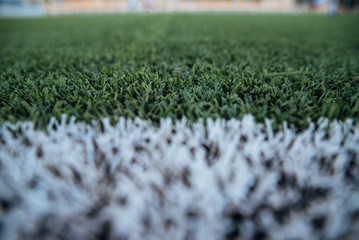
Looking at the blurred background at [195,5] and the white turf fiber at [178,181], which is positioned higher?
the blurred background at [195,5]

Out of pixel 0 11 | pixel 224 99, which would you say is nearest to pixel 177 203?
pixel 224 99

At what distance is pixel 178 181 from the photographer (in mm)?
742

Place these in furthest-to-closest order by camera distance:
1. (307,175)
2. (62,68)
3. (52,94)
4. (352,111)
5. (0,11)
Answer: (0,11), (62,68), (52,94), (352,111), (307,175)

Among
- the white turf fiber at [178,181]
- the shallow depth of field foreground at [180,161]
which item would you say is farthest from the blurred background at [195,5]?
the white turf fiber at [178,181]

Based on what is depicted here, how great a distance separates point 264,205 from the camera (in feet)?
2.24

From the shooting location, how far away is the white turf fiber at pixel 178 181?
2.05 feet

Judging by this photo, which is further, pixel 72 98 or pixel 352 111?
pixel 72 98

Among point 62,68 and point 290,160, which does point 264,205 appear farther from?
point 62,68

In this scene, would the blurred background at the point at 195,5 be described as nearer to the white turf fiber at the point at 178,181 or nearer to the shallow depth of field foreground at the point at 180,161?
the shallow depth of field foreground at the point at 180,161

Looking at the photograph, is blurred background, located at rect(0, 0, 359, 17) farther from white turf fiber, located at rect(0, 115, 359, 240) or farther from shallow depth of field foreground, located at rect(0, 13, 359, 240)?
white turf fiber, located at rect(0, 115, 359, 240)

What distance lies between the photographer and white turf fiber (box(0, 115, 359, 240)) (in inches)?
24.6

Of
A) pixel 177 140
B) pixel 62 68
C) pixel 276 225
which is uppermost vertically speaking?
pixel 62 68

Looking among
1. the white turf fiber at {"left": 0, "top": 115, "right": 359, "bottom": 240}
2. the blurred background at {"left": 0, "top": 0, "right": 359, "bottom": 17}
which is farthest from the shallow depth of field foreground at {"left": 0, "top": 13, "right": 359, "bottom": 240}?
the blurred background at {"left": 0, "top": 0, "right": 359, "bottom": 17}

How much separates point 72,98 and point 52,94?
16cm
